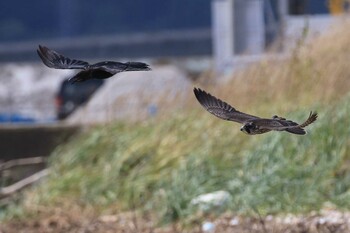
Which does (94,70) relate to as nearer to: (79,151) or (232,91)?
(79,151)

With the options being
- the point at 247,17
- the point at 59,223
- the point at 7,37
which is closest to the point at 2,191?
the point at 59,223

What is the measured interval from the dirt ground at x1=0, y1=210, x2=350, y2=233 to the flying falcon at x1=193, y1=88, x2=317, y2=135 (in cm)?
244

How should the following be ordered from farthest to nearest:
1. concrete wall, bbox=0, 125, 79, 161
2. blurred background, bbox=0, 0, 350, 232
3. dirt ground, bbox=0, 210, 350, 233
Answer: concrete wall, bbox=0, 125, 79, 161 → blurred background, bbox=0, 0, 350, 232 → dirt ground, bbox=0, 210, 350, 233

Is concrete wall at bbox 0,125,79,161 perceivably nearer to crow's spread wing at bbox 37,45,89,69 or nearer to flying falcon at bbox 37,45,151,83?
crow's spread wing at bbox 37,45,89,69

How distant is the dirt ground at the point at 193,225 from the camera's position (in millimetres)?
9281

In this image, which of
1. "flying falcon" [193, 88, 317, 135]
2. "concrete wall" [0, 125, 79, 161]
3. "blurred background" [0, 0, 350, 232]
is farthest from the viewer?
"concrete wall" [0, 125, 79, 161]

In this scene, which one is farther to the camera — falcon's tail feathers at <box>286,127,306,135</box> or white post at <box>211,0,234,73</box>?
white post at <box>211,0,234,73</box>

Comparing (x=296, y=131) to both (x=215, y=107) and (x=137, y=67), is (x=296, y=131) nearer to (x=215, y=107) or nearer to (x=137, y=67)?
(x=215, y=107)

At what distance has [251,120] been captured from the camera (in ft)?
20.9

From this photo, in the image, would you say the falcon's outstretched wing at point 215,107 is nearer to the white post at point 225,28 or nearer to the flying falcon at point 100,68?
the flying falcon at point 100,68

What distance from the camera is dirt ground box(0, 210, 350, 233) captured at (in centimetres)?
928

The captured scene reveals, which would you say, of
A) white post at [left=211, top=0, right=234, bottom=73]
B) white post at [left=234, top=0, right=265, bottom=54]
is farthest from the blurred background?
white post at [left=211, top=0, right=234, bottom=73]

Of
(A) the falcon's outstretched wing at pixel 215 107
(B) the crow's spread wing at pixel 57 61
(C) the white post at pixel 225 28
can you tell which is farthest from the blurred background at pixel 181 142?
(C) the white post at pixel 225 28

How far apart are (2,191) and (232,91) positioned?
314 cm
